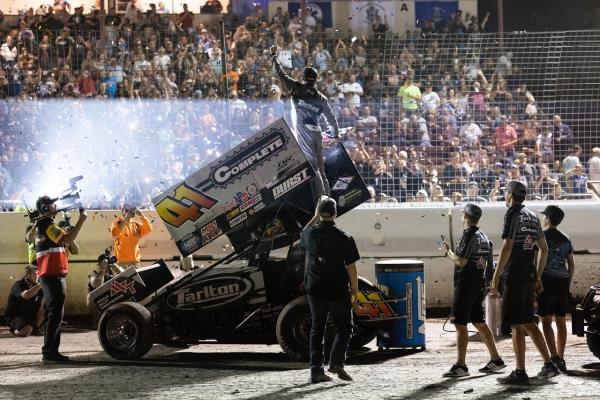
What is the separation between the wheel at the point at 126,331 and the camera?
11.5 meters

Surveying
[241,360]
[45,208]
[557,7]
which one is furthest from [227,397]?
[557,7]

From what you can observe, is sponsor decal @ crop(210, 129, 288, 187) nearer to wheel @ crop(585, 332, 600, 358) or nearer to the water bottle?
the water bottle

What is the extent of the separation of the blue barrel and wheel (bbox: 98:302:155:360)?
8.25 feet

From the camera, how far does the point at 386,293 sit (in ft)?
39.1

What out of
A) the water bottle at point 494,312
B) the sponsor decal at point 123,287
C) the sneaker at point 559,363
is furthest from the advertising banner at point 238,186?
the sneaker at point 559,363

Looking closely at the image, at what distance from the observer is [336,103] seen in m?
15.8

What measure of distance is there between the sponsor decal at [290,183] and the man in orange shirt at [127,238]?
13.0ft

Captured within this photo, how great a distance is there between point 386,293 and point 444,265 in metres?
3.57

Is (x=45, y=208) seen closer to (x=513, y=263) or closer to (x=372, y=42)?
(x=513, y=263)

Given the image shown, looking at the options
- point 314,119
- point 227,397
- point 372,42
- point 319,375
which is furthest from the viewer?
point 372,42

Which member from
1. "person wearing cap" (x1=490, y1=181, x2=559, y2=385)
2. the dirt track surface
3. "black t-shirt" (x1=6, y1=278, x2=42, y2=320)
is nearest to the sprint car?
the dirt track surface

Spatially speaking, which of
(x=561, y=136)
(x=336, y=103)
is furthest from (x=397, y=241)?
(x=561, y=136)

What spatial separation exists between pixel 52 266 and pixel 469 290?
14.7 feet

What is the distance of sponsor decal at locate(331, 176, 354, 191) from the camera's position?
12352 millimetres
